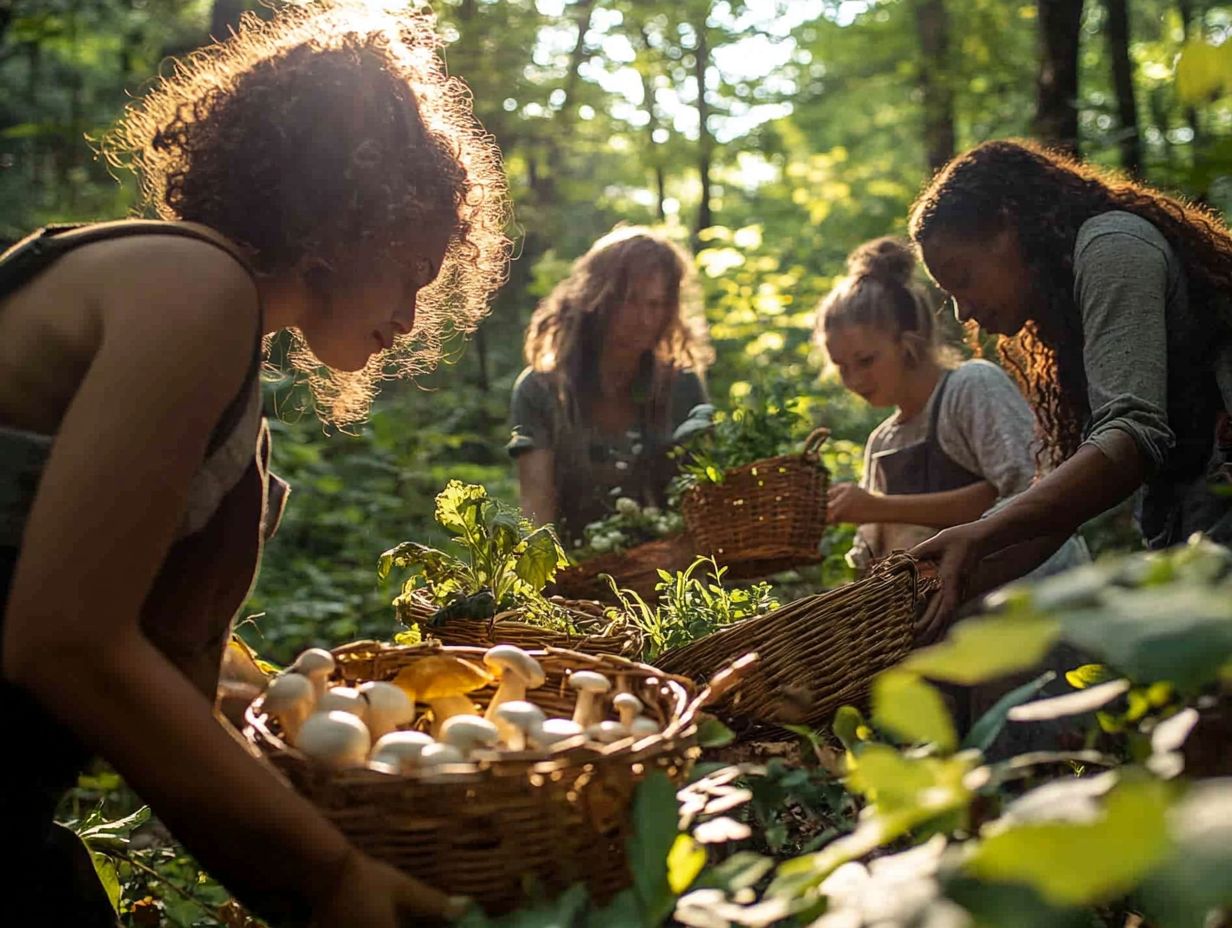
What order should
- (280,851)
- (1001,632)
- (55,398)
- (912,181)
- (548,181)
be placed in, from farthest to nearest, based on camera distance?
(548,181), (912,181), (55,398), (280,851), (1001,632)

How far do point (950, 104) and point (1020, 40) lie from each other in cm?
419

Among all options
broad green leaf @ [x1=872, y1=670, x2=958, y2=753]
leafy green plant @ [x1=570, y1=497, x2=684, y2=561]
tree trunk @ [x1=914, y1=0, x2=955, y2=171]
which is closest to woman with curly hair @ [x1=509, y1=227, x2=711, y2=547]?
leafy green plant @ [x1=570, y1=497, x2=684, y2=561]

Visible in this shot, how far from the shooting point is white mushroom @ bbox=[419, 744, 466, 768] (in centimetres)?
109

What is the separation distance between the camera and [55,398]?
1.12 metres

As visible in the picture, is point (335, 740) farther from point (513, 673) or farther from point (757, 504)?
point (757, 504)

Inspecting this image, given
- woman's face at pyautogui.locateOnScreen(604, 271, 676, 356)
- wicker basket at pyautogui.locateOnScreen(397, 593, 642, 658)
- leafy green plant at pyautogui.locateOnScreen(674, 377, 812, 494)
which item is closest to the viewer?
wicker basket at pyautogui.locateOnScreen(397, 593, 642, 658)

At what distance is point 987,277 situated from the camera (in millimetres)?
2502

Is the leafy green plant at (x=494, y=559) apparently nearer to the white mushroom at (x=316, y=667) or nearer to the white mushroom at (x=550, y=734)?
the white mushroom at (x=316, y=667)

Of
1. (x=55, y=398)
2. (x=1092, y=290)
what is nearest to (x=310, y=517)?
(x=1092, y=290)

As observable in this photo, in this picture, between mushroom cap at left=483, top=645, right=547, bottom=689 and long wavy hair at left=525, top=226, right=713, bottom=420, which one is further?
long wavy hair at left=525, top=226, right=713, bottom=420

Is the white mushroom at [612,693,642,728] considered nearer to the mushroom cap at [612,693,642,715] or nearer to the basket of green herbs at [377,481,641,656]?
the mushroom cap at [612,693,642,715]

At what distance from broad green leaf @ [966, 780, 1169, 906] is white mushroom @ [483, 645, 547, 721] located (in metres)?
0.90

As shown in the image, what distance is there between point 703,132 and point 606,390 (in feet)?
24.4

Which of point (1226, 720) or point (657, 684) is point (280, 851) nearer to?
point (657, 684)
